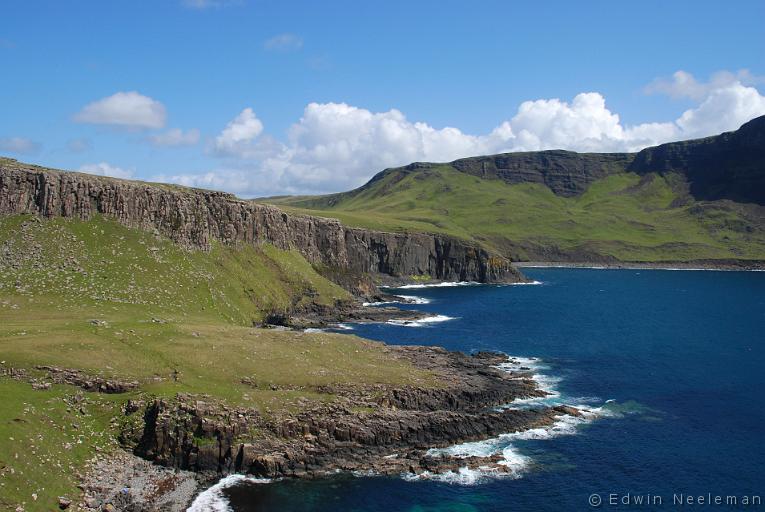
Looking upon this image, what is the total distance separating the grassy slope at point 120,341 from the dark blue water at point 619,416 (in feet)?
48.6

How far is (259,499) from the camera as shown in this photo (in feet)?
174

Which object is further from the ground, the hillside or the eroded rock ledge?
the hillside

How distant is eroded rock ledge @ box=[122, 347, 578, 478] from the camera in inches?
2274

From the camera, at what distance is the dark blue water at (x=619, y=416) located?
179 feet

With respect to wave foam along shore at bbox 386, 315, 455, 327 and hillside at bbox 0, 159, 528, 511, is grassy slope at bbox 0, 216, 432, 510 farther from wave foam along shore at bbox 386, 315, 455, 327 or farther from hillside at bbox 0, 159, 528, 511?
wave foam along shore at bbox 386, 315, 455, 327

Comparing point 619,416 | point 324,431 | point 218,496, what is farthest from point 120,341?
point 619,416

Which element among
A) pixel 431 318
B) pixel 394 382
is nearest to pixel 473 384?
pixel 394 382

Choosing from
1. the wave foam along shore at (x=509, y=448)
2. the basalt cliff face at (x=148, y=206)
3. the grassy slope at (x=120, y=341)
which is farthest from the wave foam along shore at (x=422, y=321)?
the wave foam along shore at (x=509, y=448)

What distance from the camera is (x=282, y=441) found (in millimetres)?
60406

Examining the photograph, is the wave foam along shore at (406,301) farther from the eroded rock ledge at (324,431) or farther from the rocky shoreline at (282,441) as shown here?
the rocky shoreline at (282,441)

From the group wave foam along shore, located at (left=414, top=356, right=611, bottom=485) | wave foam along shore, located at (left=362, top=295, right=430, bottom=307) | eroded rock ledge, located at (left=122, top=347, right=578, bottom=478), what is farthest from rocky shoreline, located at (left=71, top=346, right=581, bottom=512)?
wave foam along shore, located at (left=362, top=295, right=430, bottom=307)

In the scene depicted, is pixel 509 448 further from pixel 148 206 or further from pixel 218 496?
pixel 148 206

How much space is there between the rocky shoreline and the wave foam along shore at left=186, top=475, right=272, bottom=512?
0.82 meters

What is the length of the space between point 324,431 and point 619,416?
38150 millimetres
